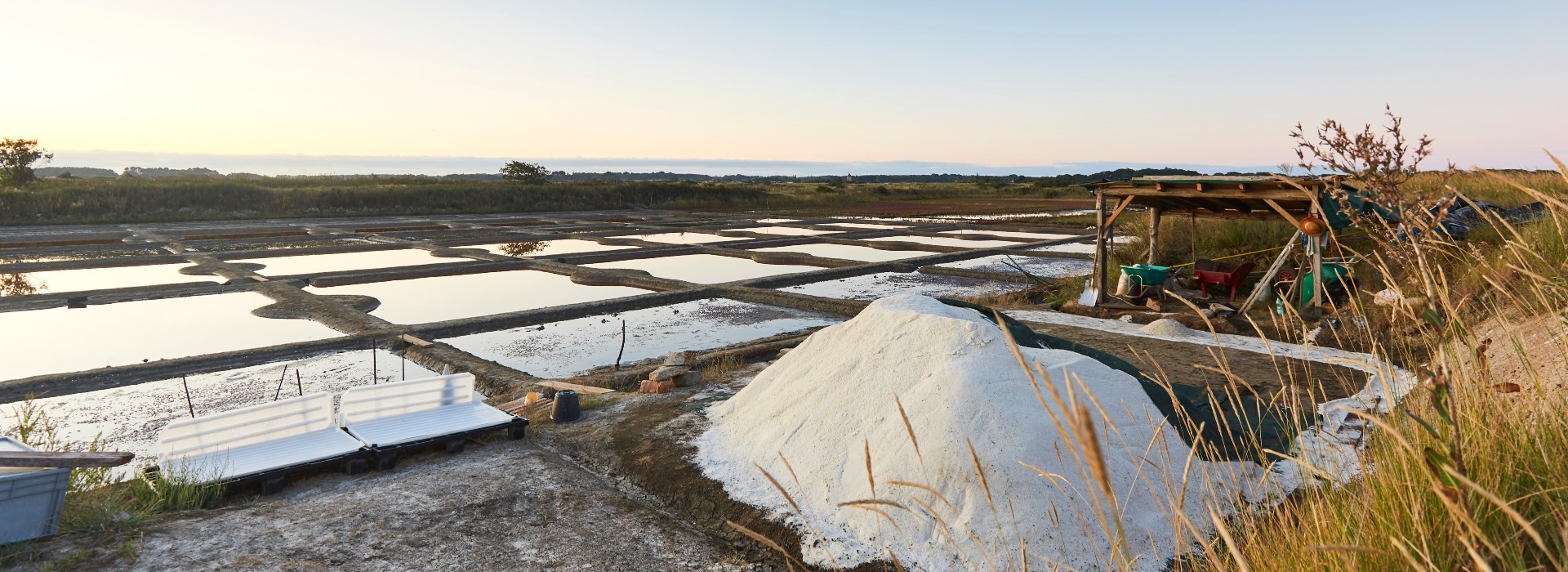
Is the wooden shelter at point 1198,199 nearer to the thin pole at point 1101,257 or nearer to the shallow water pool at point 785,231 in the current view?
the thin pole at point 1101,257

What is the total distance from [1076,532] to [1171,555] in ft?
1.49

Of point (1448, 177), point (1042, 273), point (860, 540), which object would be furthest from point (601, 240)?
point (1448, 177)

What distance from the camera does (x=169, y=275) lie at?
50.5 ft

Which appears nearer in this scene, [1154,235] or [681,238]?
[1154,235]

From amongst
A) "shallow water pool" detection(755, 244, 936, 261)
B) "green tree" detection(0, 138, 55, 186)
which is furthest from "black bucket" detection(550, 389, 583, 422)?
"green tree" detection(0, 138, 55, 186)

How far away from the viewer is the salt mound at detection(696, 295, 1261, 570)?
379 centimetres

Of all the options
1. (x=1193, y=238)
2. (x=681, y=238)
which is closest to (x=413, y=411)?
(x=1193, y=238)

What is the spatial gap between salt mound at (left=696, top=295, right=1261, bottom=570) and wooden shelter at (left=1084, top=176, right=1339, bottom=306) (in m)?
5.31

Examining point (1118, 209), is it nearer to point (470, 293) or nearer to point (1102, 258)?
point (1102, 258)

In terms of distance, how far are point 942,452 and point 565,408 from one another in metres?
3.19

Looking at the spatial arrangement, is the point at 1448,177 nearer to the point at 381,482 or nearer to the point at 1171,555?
the point at 1171,555

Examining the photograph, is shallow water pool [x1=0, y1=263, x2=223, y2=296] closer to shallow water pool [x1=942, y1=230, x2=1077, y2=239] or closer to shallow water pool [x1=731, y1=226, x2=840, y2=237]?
shallow water pool [x1=731, y1=226, x2=840, y2=237]

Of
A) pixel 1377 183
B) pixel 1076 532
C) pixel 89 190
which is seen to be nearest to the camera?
pixel 1377 183

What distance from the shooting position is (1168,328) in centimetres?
948
